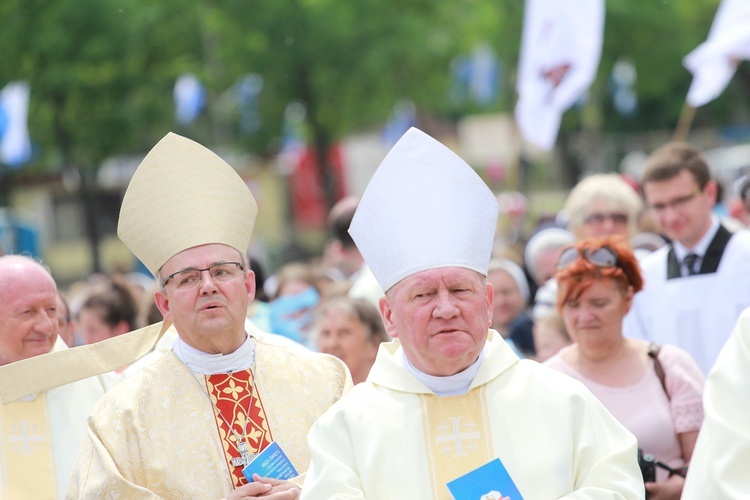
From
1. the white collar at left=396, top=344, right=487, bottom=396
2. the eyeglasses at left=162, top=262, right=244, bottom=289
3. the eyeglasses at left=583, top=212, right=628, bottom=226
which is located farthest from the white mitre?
the eyeglasses at left=583, top=212, right=628, bottom=226

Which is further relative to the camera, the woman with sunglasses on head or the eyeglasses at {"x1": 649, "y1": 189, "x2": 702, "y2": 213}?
the eyeglasses at {"x1": 649, "y1": 189, "x2": 702, "y2": 213}

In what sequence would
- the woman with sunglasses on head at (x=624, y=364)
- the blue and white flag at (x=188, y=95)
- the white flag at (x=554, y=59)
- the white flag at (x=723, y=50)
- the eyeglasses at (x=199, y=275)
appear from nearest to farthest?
the eyeglasses at (x=199, y=275)
the woman with sunglasses on head at (x=624, y=364)
the white flag at (x=723, y=50)
the white flag at (x=554, y=59)
the blue and white flag at (x=188, y=95)

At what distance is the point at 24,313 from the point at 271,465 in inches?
58.1

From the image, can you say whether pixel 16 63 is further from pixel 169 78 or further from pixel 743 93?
pixel 743 93

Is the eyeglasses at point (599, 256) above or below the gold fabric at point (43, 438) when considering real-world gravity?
above

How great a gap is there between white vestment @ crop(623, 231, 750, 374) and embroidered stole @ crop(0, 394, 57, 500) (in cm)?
303

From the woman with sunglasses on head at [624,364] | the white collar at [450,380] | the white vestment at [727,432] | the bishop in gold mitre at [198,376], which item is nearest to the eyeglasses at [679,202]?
the woman with sunglasses on head at [624,364]

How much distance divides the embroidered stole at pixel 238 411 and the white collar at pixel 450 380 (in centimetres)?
80

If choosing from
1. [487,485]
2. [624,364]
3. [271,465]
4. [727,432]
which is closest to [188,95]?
[624,364]

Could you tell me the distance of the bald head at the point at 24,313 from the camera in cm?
527

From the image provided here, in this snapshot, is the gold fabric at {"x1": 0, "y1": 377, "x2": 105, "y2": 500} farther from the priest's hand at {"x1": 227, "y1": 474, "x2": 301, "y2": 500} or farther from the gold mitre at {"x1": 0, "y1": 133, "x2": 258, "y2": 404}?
the priest's hand at {"x1": 227, "y1": 474, "x2": 301, "y2": 500}

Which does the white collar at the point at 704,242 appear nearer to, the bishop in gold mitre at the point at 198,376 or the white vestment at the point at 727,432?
the white vestment at the point at 727,432

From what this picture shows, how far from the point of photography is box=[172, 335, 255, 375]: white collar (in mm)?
4699

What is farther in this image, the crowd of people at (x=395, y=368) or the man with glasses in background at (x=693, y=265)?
the man with glasses in background at (x=693, y=265)
